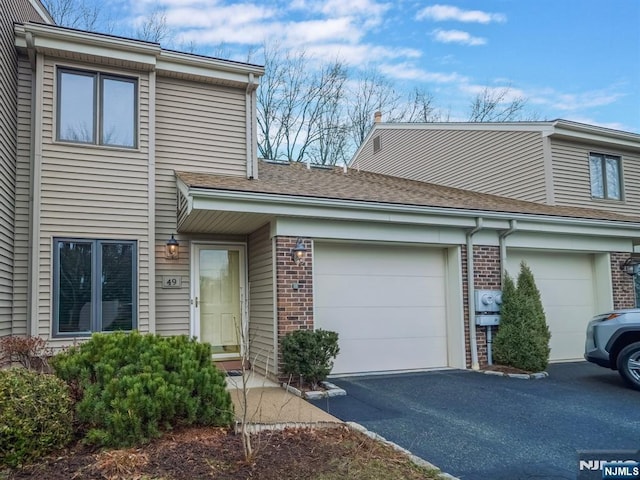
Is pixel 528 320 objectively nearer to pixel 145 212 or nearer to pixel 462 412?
pixel 462 412

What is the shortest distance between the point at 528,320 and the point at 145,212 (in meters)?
6.40

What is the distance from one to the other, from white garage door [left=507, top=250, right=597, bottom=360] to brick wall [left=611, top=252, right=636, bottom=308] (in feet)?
1.31

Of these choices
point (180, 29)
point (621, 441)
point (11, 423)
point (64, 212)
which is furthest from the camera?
point (180, 29)

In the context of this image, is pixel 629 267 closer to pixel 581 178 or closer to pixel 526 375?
pixel 581 178

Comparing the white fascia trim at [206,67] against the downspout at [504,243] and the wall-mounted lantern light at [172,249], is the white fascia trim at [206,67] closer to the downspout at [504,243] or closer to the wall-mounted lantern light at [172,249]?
the wall-mounted lantern light at [172,249]

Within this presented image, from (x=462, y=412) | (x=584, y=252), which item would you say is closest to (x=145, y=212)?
(x=462, y=412)

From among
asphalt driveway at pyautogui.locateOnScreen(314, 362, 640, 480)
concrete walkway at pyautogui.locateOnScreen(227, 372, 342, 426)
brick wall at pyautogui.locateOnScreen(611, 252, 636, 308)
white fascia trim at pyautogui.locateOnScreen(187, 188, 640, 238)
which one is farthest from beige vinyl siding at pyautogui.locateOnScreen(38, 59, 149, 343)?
brick wall at pyautogui.locateOnScreen(611, 252, 636, 308)

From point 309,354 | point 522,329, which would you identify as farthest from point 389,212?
point 522,329

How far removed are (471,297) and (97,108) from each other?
678cm

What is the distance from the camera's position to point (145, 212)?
25.1 feet

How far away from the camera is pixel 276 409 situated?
552 centimetres

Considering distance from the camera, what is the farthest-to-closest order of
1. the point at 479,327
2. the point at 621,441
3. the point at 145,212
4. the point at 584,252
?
the point at 584,252 < the point at 479,327 < the point at 145,212 < the point at 621,441

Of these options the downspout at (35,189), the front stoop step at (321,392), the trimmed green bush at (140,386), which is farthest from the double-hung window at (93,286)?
the front stoop step at (321,392)

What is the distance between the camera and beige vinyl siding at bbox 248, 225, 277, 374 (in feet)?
24.0
